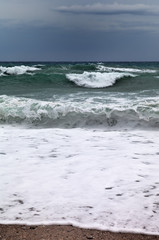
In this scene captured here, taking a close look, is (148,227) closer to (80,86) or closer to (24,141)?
(24,141)

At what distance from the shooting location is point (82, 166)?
3.82m

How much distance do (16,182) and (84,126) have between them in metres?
3.38

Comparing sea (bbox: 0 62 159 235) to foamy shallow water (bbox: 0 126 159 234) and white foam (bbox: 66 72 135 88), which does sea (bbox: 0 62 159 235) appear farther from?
white foam (bbox: 66 72 135 88)

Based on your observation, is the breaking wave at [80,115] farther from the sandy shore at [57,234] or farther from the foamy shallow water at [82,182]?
the sandy shore at [57,234]

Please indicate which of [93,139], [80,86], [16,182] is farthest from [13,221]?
[80,86]

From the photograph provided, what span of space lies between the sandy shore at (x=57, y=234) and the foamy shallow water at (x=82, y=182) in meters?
0.07

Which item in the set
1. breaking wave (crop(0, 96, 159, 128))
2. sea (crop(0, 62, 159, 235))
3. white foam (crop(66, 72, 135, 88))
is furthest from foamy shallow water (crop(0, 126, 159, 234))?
white foam (crop(66, 72, 135, 88))

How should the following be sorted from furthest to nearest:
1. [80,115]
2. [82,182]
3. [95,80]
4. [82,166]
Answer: [95,80] < [80,115] < [82,166] < [82,182]

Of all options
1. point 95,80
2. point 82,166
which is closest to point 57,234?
point 82,166

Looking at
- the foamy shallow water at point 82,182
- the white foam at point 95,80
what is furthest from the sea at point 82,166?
the white foam at point 95,80

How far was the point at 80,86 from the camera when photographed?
15.2m

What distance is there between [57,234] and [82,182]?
3.24 feet

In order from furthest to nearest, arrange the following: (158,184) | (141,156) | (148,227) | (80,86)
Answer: (80,86)
(141,156)
(158,184)
(148,227)

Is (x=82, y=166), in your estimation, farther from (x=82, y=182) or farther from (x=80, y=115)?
(x=80, y=115)
